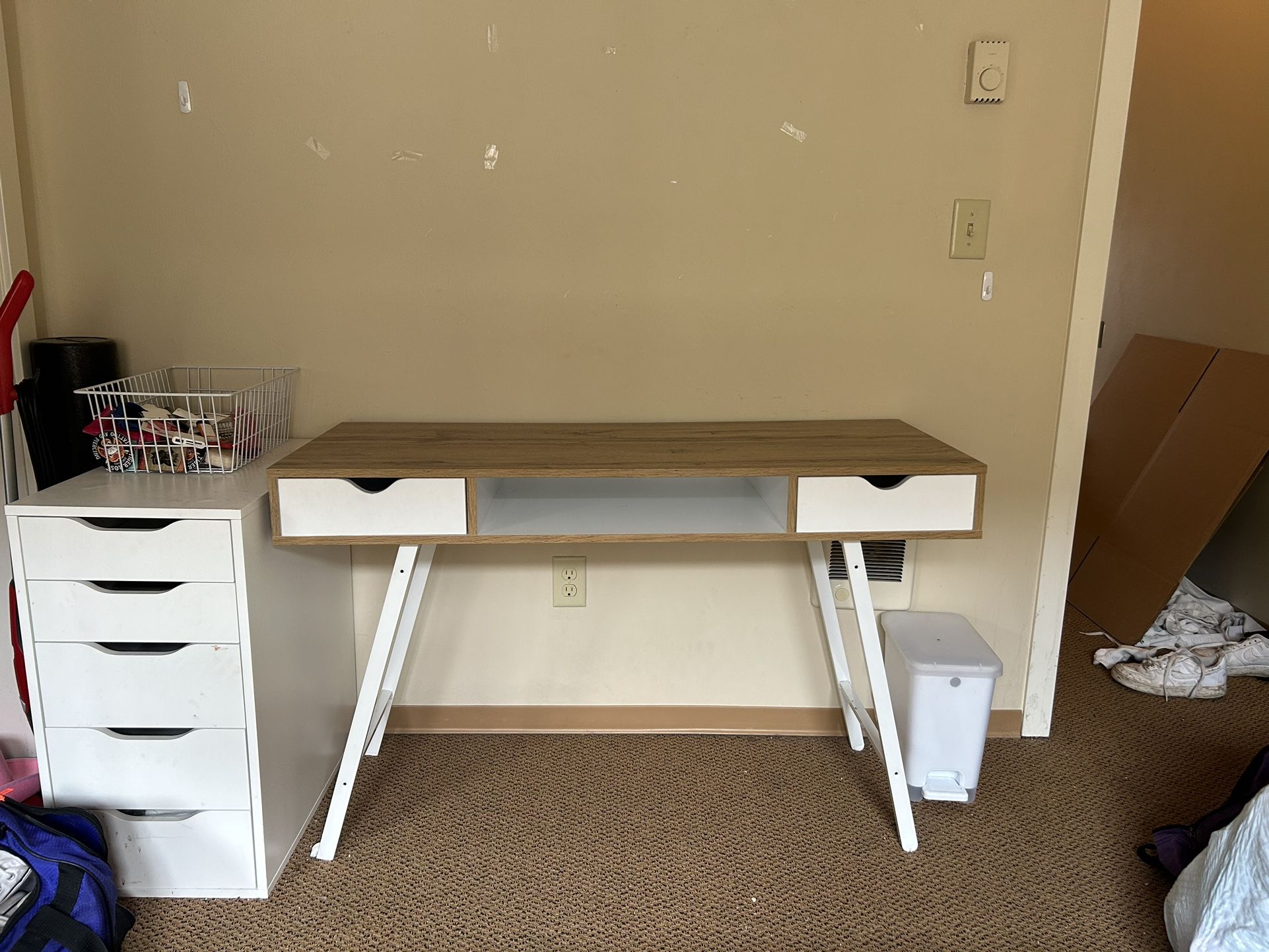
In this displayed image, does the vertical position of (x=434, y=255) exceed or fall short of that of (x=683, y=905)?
it exceeds it

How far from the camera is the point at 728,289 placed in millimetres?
1914

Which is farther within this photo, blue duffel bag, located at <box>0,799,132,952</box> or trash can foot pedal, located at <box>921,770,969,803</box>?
trash can foot pedal, located at <box>921,770,969,803</box>

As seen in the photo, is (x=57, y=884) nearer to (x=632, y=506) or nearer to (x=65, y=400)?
(x=65, y=400)

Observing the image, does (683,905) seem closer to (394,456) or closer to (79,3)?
(394,456)

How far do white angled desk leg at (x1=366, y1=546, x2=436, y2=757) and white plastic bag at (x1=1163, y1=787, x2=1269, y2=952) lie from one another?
1.41m

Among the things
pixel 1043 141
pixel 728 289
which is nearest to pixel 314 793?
pixel 728 289

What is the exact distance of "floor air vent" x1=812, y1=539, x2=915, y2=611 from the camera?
6.77 ft

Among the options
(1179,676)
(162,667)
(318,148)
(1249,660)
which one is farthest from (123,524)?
(1249,660)

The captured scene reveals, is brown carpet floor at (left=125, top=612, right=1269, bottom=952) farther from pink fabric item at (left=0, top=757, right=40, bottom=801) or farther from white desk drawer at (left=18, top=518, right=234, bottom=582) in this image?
white desk drawer at (left=18, top=518, right=234, bottom=582)

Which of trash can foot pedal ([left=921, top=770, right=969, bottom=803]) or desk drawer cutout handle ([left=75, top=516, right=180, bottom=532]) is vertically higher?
desk drawer cutout handle ([left=75, top=516, right=180, bottom=532])

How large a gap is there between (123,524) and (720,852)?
1.18 meters

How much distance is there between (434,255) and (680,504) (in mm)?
700

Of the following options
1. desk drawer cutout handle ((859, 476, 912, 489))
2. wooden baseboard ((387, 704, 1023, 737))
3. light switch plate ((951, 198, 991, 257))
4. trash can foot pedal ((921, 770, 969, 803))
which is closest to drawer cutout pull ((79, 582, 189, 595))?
wooden baseboard ((387, 704, 1023, 737))

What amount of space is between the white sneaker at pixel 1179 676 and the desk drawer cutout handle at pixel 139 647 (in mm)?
2230
